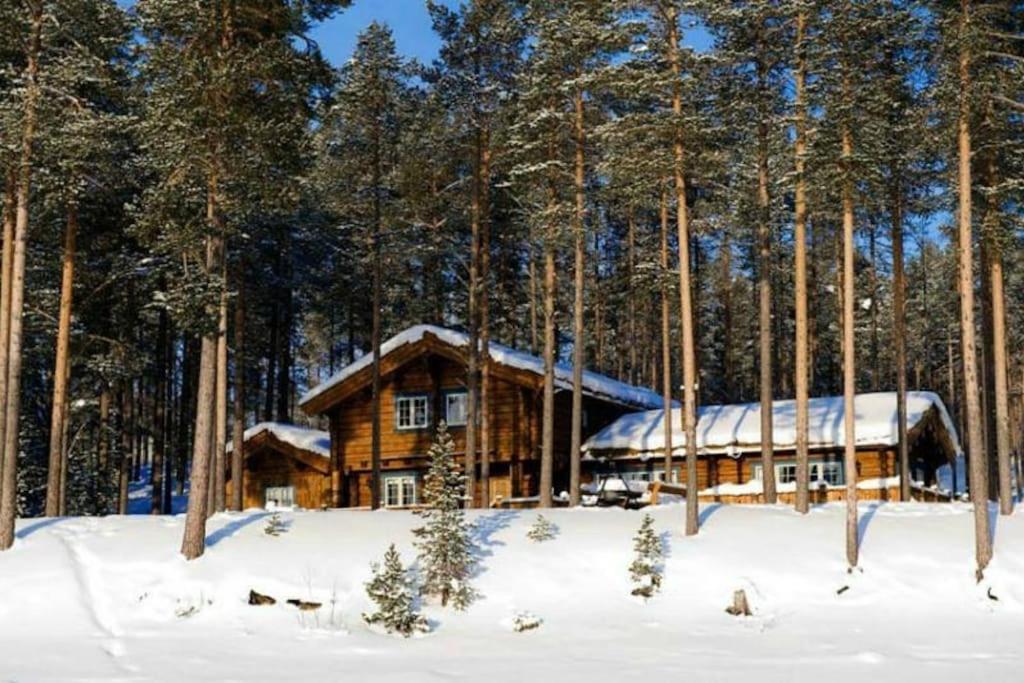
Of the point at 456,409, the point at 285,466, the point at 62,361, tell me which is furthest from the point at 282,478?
the point at 62,361

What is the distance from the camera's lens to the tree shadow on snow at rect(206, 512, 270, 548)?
829 inches

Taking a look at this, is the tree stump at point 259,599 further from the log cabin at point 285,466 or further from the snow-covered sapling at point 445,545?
the log cabin at point 285,466

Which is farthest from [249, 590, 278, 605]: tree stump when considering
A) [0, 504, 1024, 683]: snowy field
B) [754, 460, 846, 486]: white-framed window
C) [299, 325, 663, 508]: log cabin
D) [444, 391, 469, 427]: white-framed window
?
[754, 460, 846, 486]: white-framed window

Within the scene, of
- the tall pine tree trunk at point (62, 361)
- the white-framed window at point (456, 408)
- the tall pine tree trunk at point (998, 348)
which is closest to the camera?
the tall pine tree trunk at point (998, 348)

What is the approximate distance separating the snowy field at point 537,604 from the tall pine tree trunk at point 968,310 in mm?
848

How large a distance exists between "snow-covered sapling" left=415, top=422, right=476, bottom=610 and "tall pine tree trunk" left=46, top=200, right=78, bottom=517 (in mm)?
9745

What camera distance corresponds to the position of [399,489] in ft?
124

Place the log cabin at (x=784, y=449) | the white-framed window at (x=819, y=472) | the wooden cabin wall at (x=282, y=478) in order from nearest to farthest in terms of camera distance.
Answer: the log cabin at (x=784, y=449) → the white-framed window at (x=819, y=472) → the wooden cabin wall at (x=282, y=478)

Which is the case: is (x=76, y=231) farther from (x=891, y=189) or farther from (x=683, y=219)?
(x=891, y=189)

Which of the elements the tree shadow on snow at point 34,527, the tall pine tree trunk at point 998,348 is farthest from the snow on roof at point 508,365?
the tall pine tree trunk at point 998,348

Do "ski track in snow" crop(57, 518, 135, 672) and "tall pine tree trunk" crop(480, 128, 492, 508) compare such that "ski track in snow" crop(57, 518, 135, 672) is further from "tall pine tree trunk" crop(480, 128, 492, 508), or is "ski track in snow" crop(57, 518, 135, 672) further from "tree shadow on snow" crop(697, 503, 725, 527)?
"tree shadow on snow" crop(697, 503, 725, 527)

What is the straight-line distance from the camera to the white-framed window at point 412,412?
37.2 m

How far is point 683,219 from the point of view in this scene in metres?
22.9

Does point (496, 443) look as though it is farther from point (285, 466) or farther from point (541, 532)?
point (541, 532)
